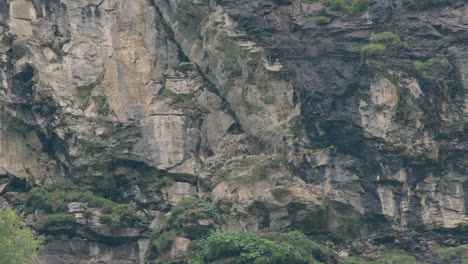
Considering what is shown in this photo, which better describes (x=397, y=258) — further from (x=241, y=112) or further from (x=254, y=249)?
(x=241, y=112)

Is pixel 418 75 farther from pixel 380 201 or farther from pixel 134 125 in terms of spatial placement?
pixel 134 125

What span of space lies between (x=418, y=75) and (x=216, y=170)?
1132 cm

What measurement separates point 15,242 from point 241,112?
14.5 metres

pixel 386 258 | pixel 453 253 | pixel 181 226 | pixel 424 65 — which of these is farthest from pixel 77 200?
pixel 424 65

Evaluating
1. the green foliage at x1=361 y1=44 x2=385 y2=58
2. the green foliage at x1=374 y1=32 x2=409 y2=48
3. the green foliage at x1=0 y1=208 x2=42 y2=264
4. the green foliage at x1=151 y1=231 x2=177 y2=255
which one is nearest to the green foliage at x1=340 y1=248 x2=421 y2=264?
the green foliage at x1=151 y1=231 x2=177 y2=255

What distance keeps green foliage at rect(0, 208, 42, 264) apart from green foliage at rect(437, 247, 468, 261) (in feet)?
61.9

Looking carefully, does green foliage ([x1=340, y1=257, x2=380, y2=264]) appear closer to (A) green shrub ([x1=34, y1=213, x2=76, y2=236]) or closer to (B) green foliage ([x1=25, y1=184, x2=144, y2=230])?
(B) green foliage ([x1=25, y1=184, x2=144, y2=230])

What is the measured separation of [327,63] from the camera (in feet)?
172

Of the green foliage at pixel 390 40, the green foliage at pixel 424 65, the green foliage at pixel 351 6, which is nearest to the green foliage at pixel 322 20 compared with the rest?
the green foliage at pixel 351 6

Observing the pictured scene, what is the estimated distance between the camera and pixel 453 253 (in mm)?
48062

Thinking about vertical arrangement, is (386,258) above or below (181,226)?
below

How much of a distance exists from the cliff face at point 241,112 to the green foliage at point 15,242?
9.21 ft

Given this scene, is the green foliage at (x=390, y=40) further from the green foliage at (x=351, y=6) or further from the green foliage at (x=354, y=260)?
the green foliage at (x=354, y=260)

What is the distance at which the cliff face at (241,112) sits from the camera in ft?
165
